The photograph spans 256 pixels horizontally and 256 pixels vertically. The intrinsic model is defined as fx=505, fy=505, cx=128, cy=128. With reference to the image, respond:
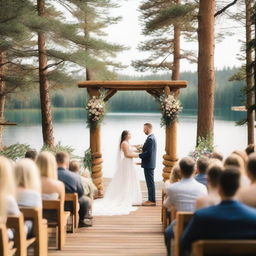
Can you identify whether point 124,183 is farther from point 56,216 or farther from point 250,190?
point 250,190

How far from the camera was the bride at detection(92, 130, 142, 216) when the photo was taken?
35.7 feet

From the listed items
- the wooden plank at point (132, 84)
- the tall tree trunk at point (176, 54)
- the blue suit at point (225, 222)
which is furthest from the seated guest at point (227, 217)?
the tall tree trunk at point (176, 54)

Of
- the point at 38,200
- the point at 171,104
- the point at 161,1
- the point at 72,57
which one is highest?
the point at 161,1

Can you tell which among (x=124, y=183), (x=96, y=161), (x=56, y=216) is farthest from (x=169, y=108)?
(x=56, y=216)

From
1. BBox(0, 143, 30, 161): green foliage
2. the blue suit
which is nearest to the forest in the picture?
BBox(0, 143, 30, 161): green foliage

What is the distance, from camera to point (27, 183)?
5594mm

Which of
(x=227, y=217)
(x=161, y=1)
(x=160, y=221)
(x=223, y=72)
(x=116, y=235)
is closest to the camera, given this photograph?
(x=227, y=217)

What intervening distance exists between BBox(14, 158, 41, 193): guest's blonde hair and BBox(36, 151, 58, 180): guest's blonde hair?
0.62 metres

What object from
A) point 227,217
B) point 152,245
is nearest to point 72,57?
point 152,245

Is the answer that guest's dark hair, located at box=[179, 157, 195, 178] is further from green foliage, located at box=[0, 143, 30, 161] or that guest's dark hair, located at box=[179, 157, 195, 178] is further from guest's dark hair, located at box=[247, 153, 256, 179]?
green foliage, located at box=[0, 143, 30, 161]

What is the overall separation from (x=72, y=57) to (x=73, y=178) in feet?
36.9

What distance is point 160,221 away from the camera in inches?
359

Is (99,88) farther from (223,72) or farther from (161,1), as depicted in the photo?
(223,72)

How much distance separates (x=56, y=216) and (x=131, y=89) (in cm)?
526
